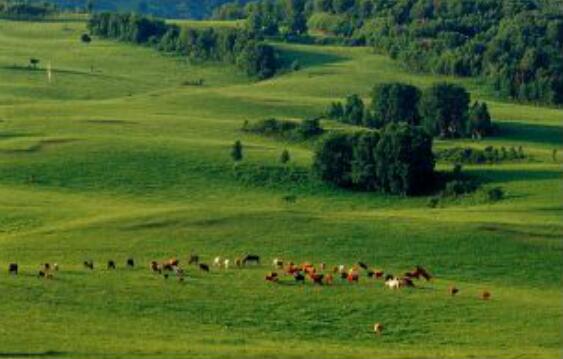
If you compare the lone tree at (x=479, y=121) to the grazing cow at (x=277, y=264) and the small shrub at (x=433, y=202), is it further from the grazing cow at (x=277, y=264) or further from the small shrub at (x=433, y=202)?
the grazing cow at (x=277, y=264)

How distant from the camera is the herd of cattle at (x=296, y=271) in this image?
192 feet

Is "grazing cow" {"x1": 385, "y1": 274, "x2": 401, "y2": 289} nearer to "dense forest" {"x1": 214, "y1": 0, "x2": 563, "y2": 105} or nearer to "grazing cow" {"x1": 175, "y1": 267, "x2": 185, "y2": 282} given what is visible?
"grazing cow" {"x1": 175, "y1": 267, "x2": 185, "y2": 282}

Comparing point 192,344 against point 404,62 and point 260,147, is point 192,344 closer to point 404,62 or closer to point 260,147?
point 260,147

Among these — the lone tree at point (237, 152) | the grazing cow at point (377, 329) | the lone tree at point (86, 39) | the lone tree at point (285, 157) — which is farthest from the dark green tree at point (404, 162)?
the lone tree at point (86, 39)

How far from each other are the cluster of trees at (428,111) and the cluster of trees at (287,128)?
11701 mm

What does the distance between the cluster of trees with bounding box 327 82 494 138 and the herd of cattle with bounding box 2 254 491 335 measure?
218 ft

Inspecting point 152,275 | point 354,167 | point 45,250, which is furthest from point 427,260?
point 354,167

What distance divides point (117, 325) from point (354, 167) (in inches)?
1967

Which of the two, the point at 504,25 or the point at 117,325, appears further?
the point at 504,25

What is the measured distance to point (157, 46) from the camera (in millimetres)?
191375

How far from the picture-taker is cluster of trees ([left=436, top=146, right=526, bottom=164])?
110438 mm

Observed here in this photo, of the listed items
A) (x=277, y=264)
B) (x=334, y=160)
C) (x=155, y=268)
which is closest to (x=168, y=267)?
(x=155, y=268)

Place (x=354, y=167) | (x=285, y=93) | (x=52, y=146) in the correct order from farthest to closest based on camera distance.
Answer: (x=285, y=93) → (x=52, y=146) → (x=354, y=167)

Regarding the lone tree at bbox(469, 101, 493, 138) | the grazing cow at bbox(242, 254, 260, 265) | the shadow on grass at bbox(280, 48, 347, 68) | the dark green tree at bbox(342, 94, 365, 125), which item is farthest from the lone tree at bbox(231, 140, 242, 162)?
the shadow on grass at bbox(280, 48, 347, 68)
